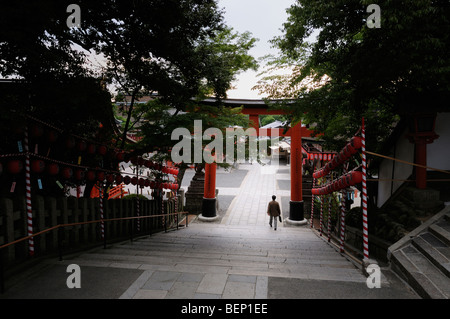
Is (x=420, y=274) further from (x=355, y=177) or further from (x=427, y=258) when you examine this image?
(x=355, y=177)

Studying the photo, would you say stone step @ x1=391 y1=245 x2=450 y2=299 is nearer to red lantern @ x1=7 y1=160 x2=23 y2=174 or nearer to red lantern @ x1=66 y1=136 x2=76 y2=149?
red lantern @ x1=7 y1=160 x2=23 y2=174

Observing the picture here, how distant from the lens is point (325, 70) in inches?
345

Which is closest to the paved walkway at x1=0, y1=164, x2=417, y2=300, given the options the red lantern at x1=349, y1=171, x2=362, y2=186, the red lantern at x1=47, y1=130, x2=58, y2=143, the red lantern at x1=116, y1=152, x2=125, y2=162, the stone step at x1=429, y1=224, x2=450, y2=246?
the stone step at x1=429, y1=224, x2=450, y2=246

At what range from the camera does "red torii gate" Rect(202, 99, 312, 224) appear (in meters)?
14.8

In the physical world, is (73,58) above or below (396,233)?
above

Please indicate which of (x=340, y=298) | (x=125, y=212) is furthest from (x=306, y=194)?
(x=340, y=298)

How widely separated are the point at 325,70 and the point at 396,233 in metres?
5.12

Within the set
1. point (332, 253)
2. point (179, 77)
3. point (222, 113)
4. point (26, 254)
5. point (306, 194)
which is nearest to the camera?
point (26, 254)

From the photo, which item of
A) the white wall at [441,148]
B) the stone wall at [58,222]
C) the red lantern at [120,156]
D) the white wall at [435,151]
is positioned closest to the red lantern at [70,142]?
the stone wall at [58,222]

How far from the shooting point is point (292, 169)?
1498 cm

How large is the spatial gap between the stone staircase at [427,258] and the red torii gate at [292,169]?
860cm

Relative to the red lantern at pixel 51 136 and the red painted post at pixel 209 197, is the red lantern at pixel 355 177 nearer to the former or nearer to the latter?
the red lantern at pixel 51 136

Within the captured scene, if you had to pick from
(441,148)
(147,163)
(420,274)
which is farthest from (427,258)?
(147,163)
